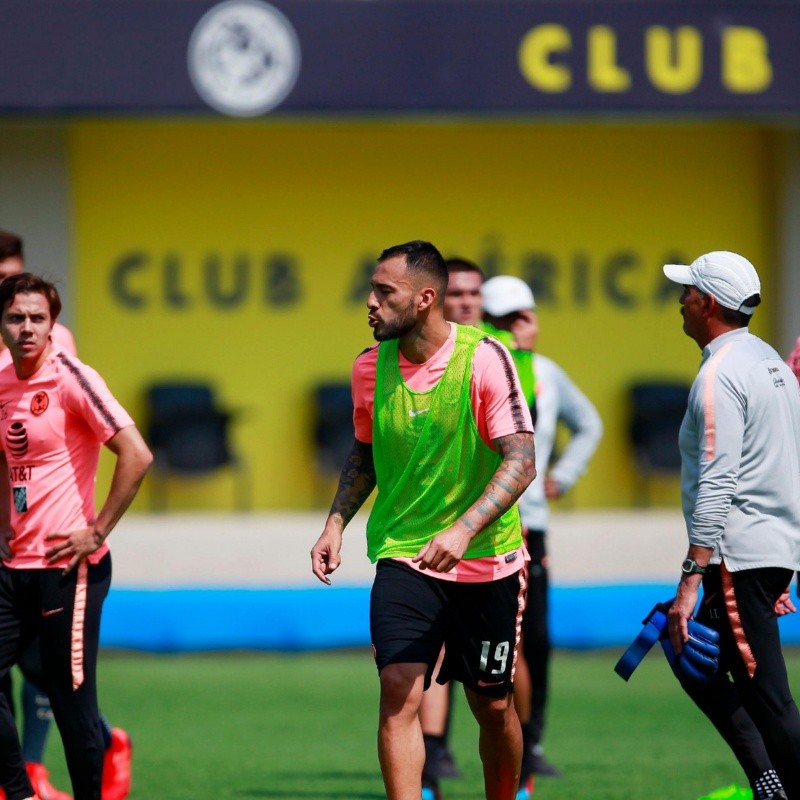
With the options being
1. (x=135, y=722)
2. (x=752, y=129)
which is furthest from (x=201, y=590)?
(x=752, y=129)

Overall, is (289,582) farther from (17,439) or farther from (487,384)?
(487,384)

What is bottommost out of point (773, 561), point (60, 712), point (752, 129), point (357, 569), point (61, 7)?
point (357, 569)

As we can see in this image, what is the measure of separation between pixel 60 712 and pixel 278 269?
9.51 meters

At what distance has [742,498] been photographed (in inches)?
204

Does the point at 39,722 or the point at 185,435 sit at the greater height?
the point at 185,435

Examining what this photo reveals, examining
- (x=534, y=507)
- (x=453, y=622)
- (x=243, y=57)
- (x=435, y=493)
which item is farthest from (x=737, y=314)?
(x=243, y=57)

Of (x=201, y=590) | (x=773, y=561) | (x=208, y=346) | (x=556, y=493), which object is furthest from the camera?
(x=208, y=346)

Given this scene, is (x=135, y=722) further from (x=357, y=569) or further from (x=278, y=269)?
(x=278, y=269)

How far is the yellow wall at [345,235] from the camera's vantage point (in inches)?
567

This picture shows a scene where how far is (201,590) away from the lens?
10.5 meters

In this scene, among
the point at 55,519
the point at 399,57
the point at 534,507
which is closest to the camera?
the point at 55,519

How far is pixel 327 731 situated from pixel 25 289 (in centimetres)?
346

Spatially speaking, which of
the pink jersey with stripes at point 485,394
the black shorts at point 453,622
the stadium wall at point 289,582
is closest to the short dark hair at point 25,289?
the pink jersey with stripes at point 485,394

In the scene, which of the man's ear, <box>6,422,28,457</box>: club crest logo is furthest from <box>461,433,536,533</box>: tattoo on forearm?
<box>6,422,28,457</box>: club crest logo
